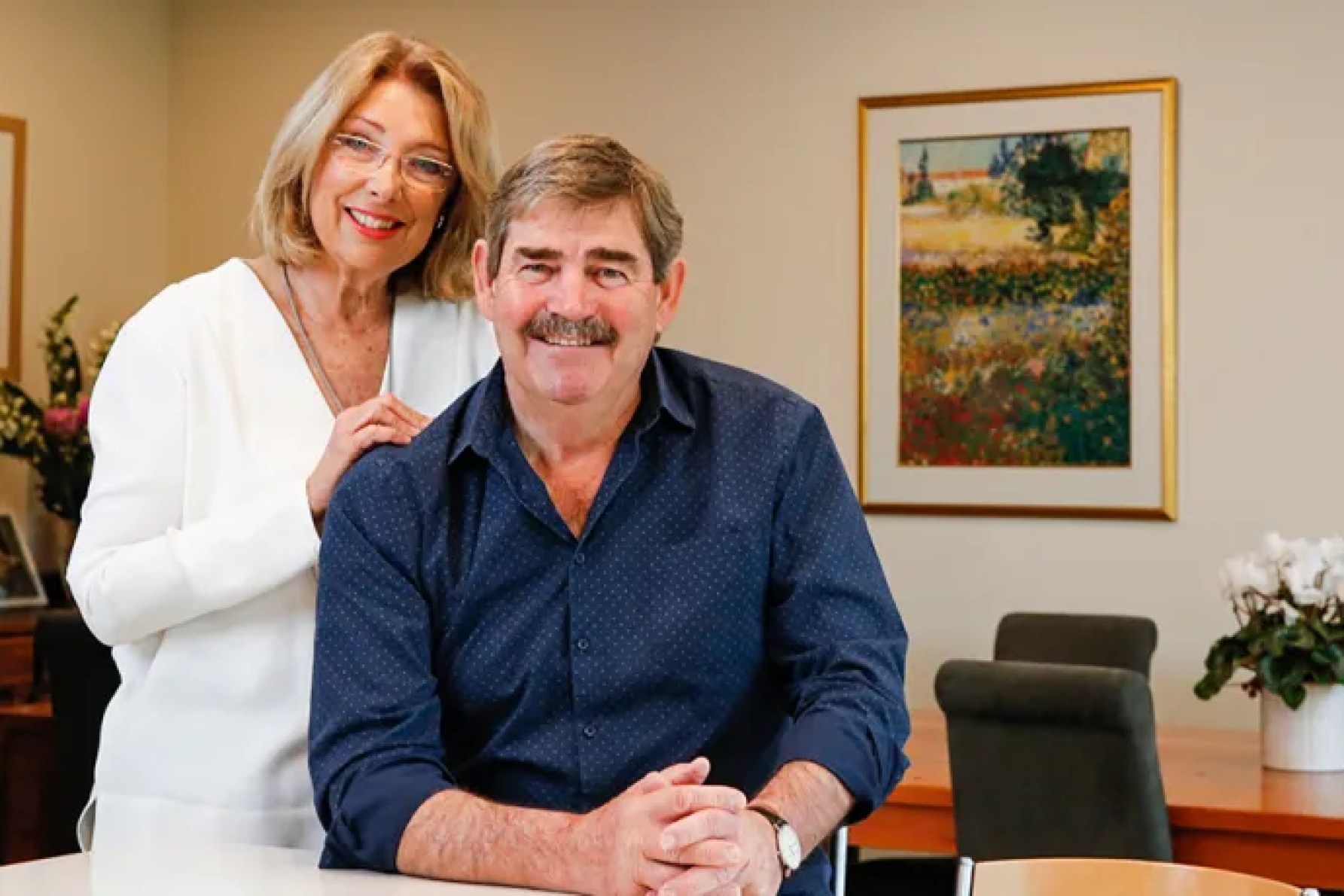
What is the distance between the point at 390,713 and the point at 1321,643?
2.23 metres

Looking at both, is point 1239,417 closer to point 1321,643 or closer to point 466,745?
point 1321,643

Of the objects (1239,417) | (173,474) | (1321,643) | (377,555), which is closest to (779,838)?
(377,555)

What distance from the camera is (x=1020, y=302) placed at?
4863mm

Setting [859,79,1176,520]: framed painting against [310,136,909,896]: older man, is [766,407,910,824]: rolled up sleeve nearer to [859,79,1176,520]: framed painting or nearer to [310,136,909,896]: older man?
[310,136,909,896]: older man

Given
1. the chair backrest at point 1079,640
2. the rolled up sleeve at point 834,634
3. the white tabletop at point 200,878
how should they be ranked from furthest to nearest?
the chair backrest at point 1079,640, the rolled up sleeve at point 834,634, the white tabletop at point 200,878

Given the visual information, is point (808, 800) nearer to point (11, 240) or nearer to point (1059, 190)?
point (1059, 190)

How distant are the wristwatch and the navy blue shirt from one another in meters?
0.10

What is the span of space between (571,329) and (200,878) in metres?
0.63

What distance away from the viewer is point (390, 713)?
1.76 m

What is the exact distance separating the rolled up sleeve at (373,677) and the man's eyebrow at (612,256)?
303 mm

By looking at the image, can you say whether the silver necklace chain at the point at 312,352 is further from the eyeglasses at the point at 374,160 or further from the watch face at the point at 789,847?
the watch face at the point at 789,847

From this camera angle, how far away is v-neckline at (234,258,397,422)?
2.10 meters

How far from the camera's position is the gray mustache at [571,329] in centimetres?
180

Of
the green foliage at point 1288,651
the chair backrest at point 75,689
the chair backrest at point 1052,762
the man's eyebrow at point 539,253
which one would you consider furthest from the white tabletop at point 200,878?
the green foliage at point 1288,651
